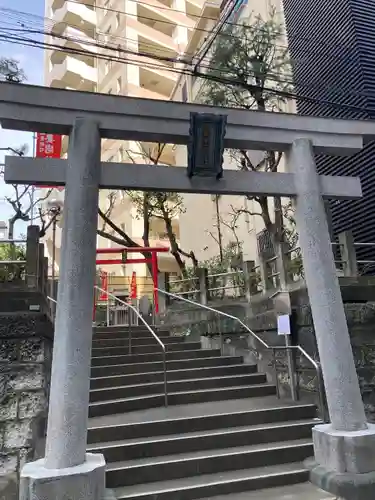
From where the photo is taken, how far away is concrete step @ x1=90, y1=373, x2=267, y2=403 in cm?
707

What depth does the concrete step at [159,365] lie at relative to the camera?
7844mm

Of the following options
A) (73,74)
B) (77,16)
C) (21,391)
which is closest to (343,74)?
(21,391)

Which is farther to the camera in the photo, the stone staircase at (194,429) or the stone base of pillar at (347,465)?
the stone staircase at (194,429)

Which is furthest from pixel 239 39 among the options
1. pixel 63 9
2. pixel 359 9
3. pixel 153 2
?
pixel 63 9

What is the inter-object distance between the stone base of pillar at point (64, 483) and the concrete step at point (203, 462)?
87 cm

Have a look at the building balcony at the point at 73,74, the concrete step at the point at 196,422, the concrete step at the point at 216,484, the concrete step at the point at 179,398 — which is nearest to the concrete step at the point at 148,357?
the concrete step at the point at 179,398

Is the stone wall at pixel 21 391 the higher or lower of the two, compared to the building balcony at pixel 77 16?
lower

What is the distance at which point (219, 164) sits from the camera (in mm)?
5496

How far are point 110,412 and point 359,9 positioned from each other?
42.4ft

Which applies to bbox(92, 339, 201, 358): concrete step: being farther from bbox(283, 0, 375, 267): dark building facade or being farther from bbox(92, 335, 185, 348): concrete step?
bbox(283, 0, 375, 267): dark building facade

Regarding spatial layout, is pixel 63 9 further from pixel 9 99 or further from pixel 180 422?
pixel 180 422

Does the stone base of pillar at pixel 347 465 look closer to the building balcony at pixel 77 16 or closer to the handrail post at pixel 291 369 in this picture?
the handrail post at pixel 291 369

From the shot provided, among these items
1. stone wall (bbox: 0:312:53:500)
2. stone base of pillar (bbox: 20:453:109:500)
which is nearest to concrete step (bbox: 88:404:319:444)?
stone wall (bbox: 0:312:53:500)

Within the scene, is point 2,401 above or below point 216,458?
above
